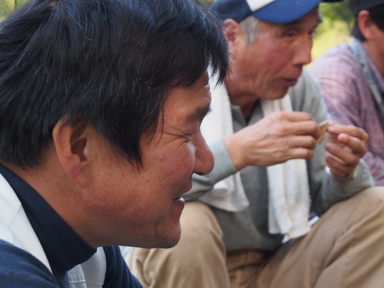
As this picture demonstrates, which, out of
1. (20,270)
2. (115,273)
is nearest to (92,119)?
(20,270)

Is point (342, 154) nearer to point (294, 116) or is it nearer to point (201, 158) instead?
point (294, 116)

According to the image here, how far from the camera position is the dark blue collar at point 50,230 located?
1085mm

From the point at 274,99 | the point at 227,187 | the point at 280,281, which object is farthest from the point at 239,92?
the point at 280,281

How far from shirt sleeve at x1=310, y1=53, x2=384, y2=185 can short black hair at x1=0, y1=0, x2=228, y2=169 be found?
196cm

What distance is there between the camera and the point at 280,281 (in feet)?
7.28

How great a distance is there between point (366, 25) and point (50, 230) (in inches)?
107

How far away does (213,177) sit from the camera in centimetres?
199

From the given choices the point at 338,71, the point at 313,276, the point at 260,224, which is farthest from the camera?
the point at 338,71

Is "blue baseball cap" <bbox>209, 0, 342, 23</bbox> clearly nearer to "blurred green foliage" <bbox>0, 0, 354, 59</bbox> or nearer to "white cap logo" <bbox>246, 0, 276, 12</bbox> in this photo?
"white cap logo" <bbox>246, 0, 276, 12</bbox>

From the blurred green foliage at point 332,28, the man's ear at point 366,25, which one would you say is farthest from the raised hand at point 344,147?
the blurred green foliage at point 332,28

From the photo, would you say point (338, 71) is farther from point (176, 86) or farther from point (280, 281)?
point (176, 86)

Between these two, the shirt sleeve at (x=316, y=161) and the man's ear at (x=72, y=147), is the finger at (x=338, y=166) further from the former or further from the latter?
the man's ear at (x=72, y=147)

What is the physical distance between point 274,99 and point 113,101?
145 cm

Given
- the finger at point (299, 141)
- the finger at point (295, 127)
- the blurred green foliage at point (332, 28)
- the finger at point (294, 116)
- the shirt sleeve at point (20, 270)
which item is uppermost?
the shirt sleeve at point (20, 270)
